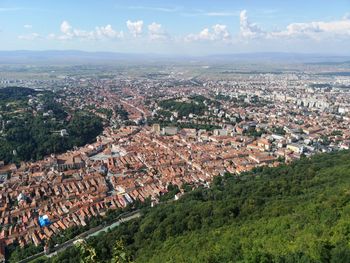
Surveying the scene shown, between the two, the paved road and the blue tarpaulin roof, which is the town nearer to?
the blue tarpaulin roof

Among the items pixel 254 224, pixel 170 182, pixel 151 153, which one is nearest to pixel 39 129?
pixel 151 153

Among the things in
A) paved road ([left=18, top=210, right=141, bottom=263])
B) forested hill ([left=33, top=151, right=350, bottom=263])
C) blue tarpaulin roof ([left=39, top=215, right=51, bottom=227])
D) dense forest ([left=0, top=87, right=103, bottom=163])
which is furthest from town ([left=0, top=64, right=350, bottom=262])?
forested hill ([left=33, top=151, right=350, bottom=263])

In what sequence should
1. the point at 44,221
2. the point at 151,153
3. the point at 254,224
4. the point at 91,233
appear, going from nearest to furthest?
the point at 254,224 < the point at 91,233 < the point at 44,221 < the point at 151,153

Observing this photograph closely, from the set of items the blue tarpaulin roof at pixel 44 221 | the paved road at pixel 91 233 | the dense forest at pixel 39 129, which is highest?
the dense forest at pixel 39 129

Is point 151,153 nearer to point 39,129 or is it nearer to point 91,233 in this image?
point 39,129

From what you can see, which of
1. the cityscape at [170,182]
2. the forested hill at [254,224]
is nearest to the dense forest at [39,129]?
the cityscape at [170,182]

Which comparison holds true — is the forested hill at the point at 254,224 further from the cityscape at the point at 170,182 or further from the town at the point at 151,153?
the town at the point at 151,153

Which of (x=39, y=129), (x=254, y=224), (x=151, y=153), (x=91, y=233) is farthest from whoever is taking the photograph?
(x=39, y=129)
